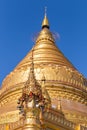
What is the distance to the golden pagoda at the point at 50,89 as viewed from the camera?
1175 inches

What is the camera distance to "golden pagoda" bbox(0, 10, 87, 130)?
97.9 feet

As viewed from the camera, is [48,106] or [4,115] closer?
[48,106]

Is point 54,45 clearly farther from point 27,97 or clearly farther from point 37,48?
point 27,97

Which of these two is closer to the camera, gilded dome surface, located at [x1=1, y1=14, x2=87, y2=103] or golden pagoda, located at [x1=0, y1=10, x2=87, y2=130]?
golden pagoda, located at [x1=0, y1=10, x2=87, y2=130]

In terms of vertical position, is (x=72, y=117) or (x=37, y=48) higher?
(x=37, y=48)

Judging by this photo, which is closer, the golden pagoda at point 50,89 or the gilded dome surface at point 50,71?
the golden pagoda at point 50,89

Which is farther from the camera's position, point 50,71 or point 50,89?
point 50,71

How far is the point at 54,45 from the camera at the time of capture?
46.9m

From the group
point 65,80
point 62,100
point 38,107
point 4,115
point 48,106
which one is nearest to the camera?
point 38,107

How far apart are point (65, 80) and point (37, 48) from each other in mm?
5806

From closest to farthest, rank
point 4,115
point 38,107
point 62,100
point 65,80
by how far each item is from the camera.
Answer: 1. point 38,107
2. point 4,115
3. point 62,100
4. point 65,80

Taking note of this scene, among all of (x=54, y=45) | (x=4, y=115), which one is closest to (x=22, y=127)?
(x=4, y=115)

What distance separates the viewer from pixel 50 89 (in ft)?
129

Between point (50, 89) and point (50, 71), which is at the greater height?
point (50, 71)
